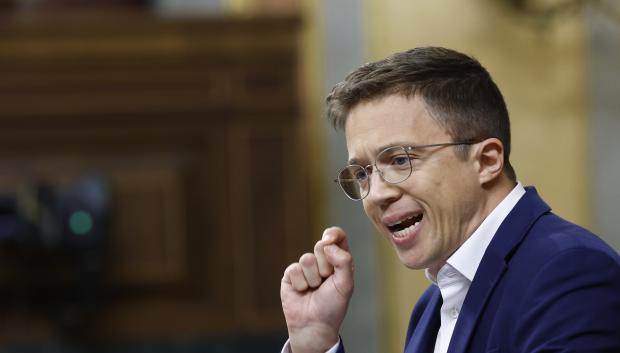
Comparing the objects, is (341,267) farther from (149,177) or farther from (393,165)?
(149,177)

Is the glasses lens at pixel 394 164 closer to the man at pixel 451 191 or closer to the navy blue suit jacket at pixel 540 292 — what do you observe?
the man at pixel 451 191

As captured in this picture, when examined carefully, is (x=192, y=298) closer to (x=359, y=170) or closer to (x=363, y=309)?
(x=363, y=309)

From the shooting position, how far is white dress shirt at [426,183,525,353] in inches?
58.0

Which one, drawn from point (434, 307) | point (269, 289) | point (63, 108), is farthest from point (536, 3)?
point (434, 307)

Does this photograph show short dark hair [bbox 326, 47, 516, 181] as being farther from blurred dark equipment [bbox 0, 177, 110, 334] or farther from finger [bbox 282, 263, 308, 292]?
blurred dark equipment [bbox 0, 177, 110, 334]

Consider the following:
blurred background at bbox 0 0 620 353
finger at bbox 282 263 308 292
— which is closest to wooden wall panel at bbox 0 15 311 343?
blurred background at bbox 0 0 620 353

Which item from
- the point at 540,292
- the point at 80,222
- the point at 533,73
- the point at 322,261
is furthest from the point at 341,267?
the point at 533,73

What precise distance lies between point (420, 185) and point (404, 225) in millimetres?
90

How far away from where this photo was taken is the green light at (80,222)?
3912 mm

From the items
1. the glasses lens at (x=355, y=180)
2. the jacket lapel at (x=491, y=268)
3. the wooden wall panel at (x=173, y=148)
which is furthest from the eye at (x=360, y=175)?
the wooden wall panel at (x=173, y=148)

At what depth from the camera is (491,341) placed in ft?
4.41

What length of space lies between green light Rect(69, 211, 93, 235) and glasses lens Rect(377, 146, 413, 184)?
8.55 feet

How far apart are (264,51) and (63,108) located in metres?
0.80

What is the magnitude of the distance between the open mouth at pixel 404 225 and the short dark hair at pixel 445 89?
0.38 feet
